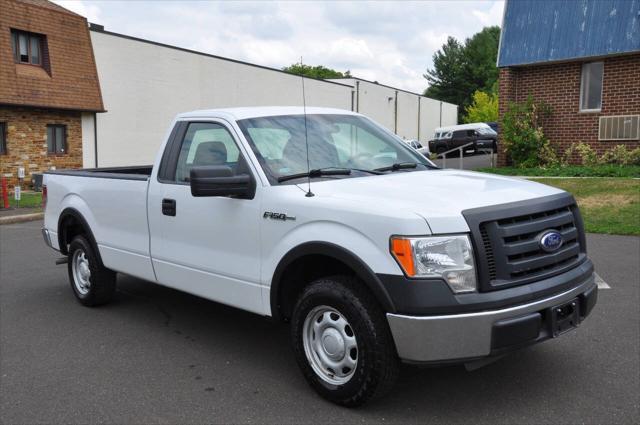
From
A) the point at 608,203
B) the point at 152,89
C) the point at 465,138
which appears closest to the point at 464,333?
the point at 608,203

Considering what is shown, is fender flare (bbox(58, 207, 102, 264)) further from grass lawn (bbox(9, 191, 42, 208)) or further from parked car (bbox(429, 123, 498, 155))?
parked car (bbox(429, 123, 498, 155))

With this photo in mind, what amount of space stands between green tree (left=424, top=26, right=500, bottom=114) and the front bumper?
82.6 metres

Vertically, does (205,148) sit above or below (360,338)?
above

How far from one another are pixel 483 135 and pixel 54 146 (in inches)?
1021

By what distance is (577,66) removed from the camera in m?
18.3

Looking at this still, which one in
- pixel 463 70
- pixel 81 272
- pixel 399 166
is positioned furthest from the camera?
pixel 463 70

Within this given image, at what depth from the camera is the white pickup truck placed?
3496 millimetres

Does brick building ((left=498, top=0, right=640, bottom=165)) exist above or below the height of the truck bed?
above

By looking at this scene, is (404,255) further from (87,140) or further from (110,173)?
(87,140)

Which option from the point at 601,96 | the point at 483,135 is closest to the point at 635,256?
the point at 601,96

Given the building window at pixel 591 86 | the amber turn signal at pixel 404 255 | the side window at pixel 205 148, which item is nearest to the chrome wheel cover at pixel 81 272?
the side window at pixel 205 148

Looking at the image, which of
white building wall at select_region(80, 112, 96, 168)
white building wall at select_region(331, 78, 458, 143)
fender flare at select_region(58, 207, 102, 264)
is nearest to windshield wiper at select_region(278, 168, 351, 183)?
fender flare at select_region(58, 207, 102, 264)

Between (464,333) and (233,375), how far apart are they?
6.04 feet

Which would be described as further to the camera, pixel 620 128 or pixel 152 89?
pixel 152 89
